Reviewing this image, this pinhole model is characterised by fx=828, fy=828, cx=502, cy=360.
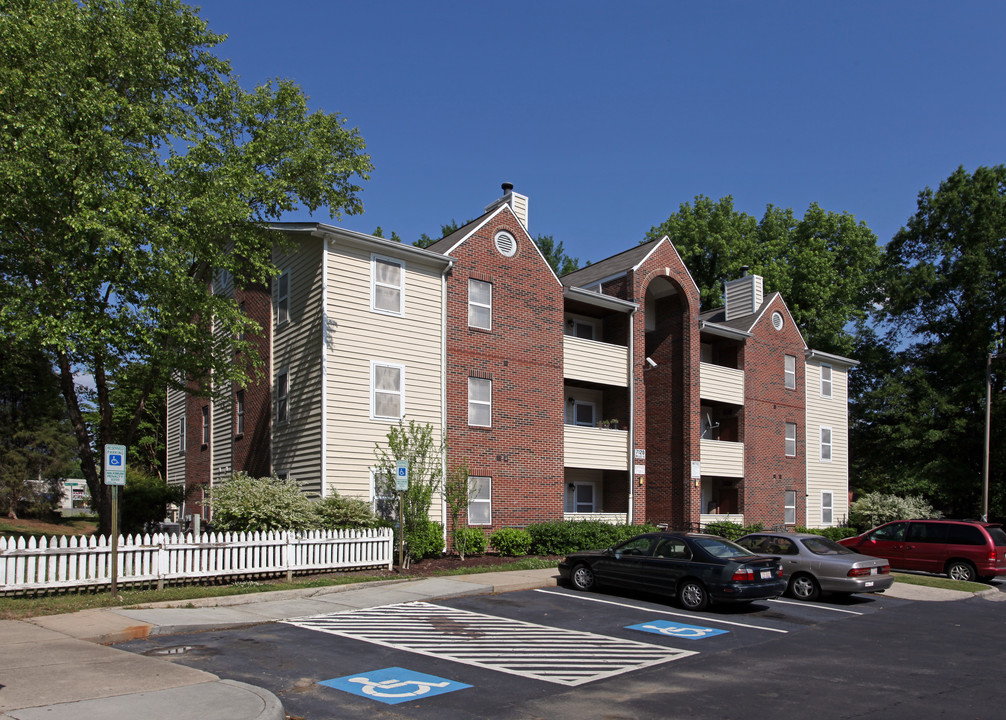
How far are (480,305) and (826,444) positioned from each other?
67.5 ft

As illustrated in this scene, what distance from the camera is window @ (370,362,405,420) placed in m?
21.9

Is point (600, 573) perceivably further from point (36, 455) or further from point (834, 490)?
point (36, 455)

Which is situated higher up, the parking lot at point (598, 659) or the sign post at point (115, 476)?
the sign post at point (115, 476)

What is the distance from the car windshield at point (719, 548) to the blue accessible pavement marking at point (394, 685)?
7.41 metres

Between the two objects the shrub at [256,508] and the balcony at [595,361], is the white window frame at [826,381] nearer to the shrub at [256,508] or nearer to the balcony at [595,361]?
the balcony at [595,361]

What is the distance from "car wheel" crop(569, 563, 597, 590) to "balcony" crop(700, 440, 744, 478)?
44.7ft

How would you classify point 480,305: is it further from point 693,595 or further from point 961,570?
point 961,570

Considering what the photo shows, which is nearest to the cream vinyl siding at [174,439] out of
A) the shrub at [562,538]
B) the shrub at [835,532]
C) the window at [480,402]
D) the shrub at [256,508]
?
the window at [480,402]

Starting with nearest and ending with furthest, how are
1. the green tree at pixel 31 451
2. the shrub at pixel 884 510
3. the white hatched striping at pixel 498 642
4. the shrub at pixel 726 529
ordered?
1. the white hatched striping at pixel 498 642
2. the shrub at pixel 726 529
3. the shrub at pixel 884 510
4. the green tree at pixel 31 451

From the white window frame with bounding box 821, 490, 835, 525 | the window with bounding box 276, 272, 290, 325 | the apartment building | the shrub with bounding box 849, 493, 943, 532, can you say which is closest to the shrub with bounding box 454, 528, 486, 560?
the apartment building

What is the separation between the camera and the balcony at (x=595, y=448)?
26.5m

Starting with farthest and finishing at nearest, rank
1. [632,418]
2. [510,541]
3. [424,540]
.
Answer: [632,418], [510,541], [424,540]

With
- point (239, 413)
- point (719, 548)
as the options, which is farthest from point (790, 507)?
point (239, 413)

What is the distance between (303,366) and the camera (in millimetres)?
22016
